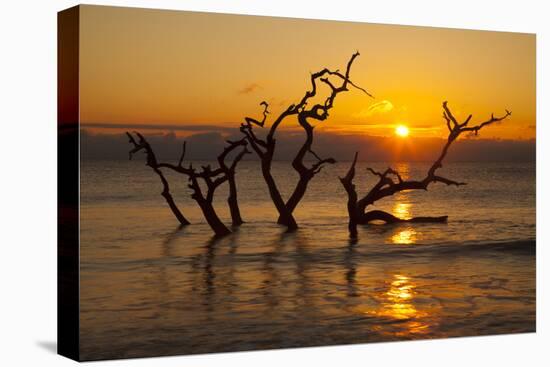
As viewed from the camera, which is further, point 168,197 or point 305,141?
point 305,141

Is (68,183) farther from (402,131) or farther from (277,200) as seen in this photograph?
(402,131)

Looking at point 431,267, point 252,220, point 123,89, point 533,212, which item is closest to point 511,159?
point 533,212

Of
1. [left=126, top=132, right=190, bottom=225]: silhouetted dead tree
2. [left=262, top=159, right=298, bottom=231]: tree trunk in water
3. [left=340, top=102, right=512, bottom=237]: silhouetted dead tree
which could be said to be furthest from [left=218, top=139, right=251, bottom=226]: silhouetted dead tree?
[left=340, top=102, right=512, bottom=237]: silhouetted dead tree

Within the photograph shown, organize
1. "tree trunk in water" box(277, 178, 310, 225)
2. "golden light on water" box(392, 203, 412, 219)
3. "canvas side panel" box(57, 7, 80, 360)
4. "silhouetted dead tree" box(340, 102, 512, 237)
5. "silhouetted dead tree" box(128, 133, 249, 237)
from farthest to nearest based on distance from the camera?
"golden light on water" box(392, 203, 412, 219) → "silhouetted dead tree" box(340, 102, 512, 237) → "tree trunk in water" box(277, 178, 310, 225) → "silhouetted dead tree" box(128, 133, 249, 237) → "canvas side panel" box(57, 7, 80, 360)

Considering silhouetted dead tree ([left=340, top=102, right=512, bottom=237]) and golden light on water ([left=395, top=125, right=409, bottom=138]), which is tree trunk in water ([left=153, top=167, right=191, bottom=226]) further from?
golden light on water ([left=395, top=125, right=409, bottom=138])

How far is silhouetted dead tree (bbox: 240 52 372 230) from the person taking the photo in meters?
10.8

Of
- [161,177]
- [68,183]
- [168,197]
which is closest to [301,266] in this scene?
[168,197]

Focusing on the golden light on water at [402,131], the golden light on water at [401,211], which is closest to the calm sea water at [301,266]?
the golden light on water at [401,211]

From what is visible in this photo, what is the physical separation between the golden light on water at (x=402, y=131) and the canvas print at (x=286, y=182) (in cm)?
1

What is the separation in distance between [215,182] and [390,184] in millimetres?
1425

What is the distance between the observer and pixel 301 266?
10.8 meters

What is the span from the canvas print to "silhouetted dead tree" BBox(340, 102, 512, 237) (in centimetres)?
1

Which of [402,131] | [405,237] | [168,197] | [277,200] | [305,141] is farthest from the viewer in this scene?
[402,131]

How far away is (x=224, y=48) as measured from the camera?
10547 mm
